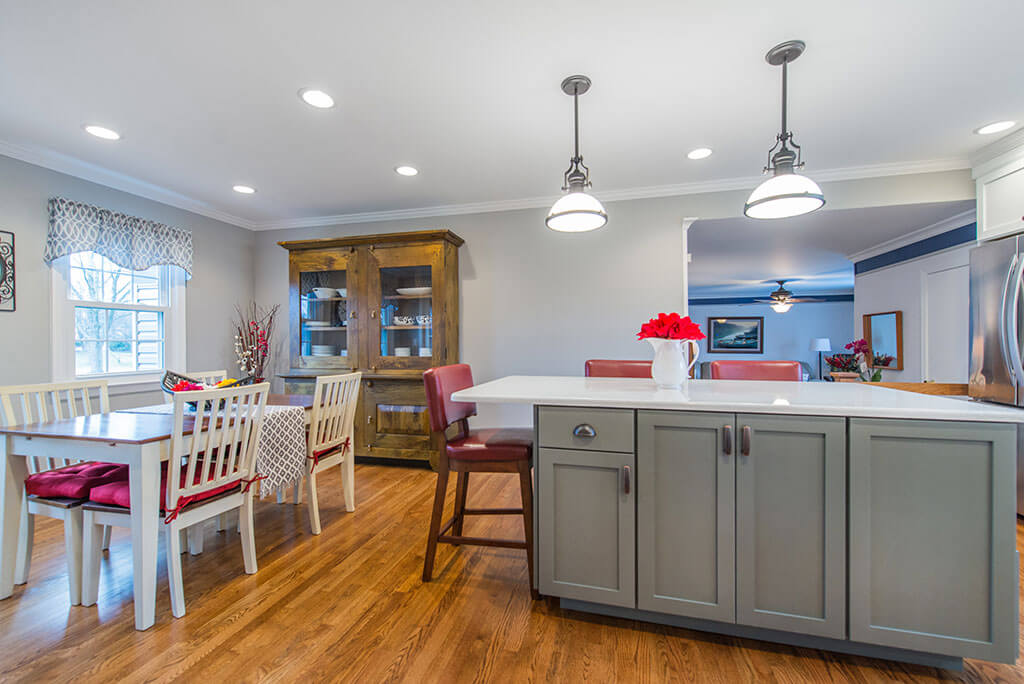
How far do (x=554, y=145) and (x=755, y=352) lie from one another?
9086mm

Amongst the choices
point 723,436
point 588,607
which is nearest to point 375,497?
point 588,607

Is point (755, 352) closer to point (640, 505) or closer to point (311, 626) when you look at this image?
point (640, 505)

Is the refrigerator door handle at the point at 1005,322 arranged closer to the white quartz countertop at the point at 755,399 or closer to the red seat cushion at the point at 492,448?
the white quartz countertop at the point at 755,399

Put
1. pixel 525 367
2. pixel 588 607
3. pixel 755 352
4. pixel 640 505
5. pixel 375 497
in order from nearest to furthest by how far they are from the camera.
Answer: pixel 640 505 → pixel 588 607 → pixel 375 497 → pixel 525 367 → pixel 755 352

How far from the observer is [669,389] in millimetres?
1911

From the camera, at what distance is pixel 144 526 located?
164 centimetres

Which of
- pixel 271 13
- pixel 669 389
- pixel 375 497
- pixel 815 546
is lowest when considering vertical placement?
pixel 375 497

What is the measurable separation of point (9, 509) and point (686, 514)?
9.25 feet

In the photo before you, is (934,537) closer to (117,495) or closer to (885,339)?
(117,495)

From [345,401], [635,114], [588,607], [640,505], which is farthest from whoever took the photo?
[345,401]

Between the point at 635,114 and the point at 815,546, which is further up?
the point at 635,114

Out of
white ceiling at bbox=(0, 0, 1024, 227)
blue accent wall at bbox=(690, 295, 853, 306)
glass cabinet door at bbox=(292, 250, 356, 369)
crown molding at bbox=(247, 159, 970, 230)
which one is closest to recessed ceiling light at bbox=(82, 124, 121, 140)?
white ceiling at bbox=(0, 0, 1024, 227)

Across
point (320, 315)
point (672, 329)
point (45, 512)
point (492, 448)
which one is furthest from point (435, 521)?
point (320, 315)

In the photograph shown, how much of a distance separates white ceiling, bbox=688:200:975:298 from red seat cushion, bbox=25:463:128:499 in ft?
14.0
